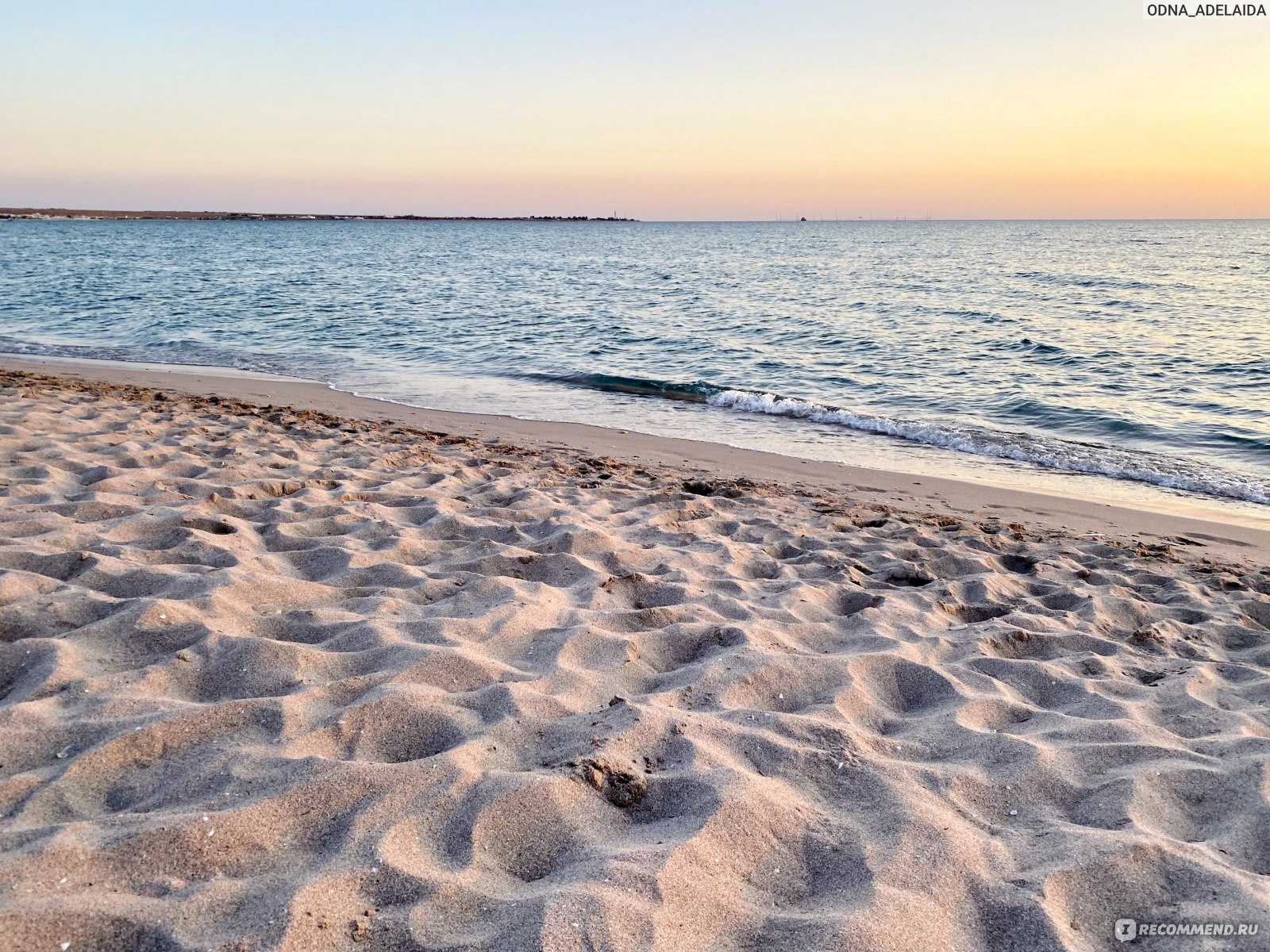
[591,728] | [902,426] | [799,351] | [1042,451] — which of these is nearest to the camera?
[591,728]

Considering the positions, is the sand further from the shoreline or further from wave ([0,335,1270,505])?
wave ([0,335,1270,505])

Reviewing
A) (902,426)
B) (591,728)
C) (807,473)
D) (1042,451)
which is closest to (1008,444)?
(1042,451)

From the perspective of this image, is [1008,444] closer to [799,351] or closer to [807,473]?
[807,473]

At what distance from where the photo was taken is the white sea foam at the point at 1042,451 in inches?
311

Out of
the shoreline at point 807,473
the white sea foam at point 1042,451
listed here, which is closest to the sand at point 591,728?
the shoreline at point 807,473

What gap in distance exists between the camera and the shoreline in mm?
Answer: 6336

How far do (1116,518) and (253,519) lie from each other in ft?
20.8

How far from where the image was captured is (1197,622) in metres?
4.23

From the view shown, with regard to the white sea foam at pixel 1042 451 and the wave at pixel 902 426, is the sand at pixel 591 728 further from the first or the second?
the wave at pixel 902 426

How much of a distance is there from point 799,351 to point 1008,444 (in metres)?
7.17

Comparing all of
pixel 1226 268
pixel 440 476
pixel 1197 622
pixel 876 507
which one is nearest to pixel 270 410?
pixel 440 476

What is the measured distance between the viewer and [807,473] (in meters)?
7.75

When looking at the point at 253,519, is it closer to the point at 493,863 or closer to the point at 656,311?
the point at 493,863

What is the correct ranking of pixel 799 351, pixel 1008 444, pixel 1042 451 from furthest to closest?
1. pixel 799 351
2. pixel 1008 444
3. pixel 1042 451
